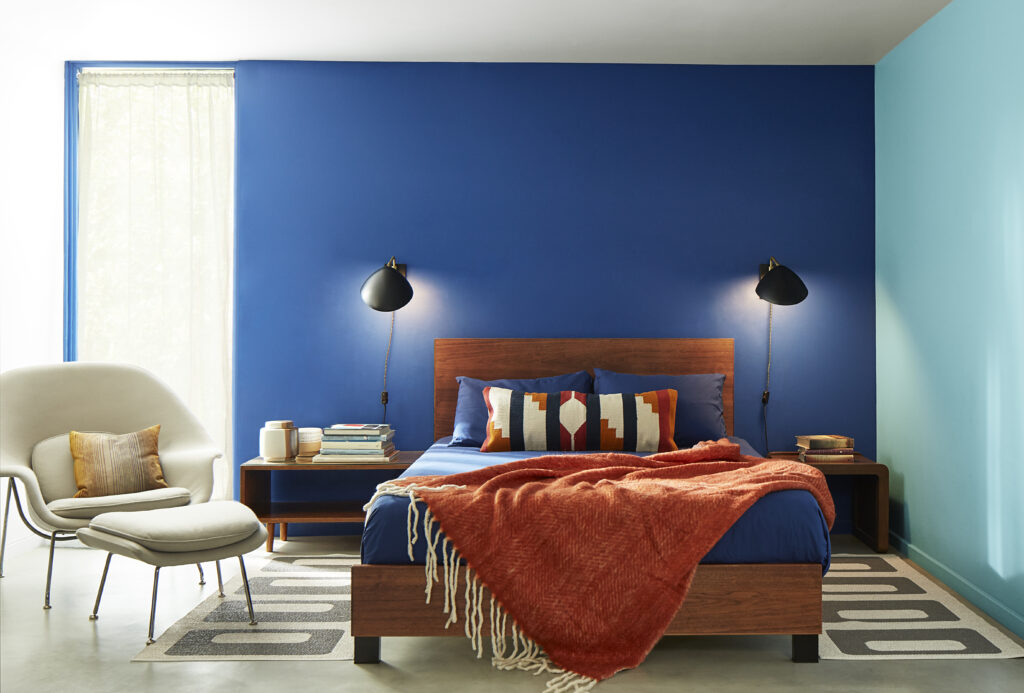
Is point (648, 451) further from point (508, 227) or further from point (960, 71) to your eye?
point (960, 71)

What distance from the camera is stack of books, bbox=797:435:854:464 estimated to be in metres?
4.08

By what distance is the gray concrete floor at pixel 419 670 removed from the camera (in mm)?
2479

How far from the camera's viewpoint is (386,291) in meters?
4.16

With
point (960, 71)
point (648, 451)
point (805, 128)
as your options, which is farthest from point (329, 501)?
point (960, 71)

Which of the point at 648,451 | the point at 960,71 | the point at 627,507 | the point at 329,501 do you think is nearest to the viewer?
the point at 627,507

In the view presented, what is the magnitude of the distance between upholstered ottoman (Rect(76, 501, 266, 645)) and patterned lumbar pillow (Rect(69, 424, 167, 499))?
64 centimetres

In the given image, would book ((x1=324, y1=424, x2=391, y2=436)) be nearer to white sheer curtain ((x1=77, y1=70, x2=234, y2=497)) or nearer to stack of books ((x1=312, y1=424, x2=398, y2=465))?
stack of books ((x1=312, y1=424, x2=398, y2=465))

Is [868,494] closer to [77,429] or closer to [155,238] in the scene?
[77,429]

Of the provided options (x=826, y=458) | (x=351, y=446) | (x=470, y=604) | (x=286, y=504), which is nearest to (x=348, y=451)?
(x=351, y=446)

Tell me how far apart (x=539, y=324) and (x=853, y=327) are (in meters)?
1.67

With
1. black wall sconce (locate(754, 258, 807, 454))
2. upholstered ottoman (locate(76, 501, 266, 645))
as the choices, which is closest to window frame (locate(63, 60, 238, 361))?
upholstered ottoman (locate(76, 501, 266, 645))

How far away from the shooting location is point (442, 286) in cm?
447

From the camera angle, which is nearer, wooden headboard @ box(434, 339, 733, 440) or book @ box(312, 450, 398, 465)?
book @ box(312, 450, 398, 465)

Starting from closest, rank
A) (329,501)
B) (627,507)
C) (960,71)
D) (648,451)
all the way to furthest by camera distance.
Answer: (627,507) < (960,71) < (648,451) < (329,501)
